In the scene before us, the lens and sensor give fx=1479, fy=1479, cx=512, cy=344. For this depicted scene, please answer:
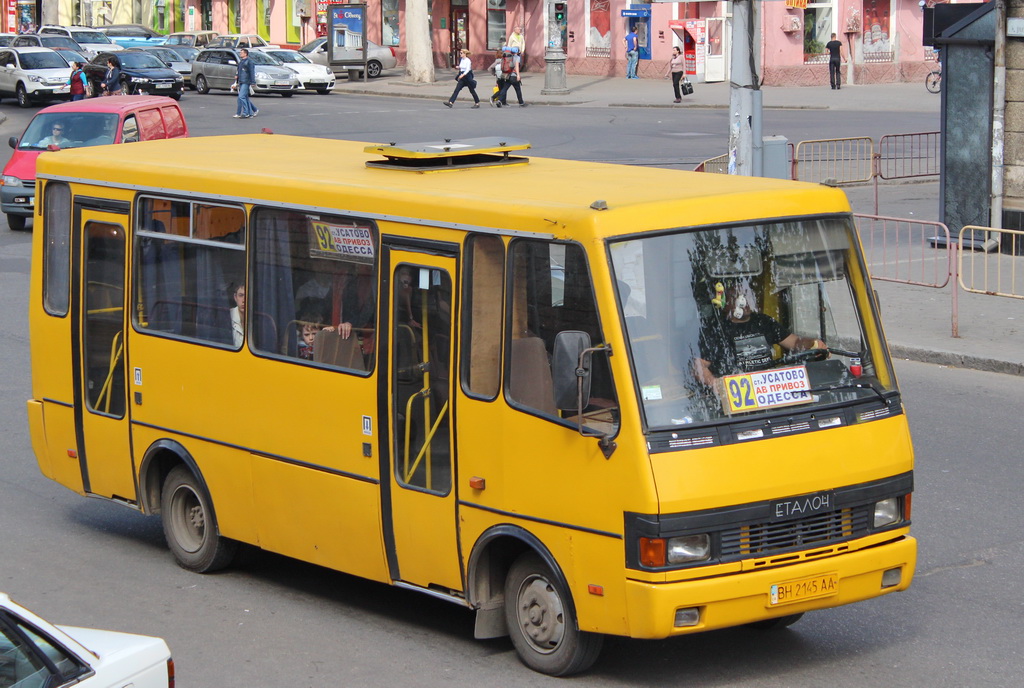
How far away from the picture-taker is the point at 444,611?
7.71 m

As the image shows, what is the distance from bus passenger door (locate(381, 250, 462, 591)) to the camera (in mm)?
6871

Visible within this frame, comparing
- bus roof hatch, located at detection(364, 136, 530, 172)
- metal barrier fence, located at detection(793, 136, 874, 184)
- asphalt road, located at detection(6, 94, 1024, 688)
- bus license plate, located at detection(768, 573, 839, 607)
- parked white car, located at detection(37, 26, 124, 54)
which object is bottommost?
asphalt road, located at detection(6, 94, 1024, 688)

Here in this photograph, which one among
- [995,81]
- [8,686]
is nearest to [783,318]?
[8,686]

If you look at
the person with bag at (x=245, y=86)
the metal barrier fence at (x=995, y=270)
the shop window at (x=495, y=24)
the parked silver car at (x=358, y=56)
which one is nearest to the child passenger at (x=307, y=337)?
the metal barrier fence at (x=995, y=270)

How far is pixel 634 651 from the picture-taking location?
6945 mm

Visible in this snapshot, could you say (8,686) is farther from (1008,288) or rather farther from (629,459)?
(1008,288)

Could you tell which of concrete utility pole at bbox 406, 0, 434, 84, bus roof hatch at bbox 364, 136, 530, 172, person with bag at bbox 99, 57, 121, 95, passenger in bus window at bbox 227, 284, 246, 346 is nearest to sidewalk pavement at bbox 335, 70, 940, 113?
concrete utility pole at bbox 406, 0, 434, 84

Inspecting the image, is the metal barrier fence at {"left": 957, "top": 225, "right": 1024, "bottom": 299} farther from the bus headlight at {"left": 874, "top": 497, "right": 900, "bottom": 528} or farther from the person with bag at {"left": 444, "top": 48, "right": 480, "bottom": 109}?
the person with bag at {"left": 444, "top": 48, "right": 480, "bottom": 109}

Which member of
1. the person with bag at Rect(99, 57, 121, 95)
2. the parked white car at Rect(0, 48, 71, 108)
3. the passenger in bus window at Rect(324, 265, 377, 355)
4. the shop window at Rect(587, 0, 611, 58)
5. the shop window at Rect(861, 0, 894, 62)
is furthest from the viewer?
the shop window at Rect(587, 0, 611, 58)

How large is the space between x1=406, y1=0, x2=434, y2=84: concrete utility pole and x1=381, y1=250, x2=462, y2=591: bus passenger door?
4574 cm

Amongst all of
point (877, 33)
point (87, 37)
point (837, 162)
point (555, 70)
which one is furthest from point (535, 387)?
point (87, 37)

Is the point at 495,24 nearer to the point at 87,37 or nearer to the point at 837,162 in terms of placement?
the point at 87,37

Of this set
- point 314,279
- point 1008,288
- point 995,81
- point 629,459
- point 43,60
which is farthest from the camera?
point 43,60

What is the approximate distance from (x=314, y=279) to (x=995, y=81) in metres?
13.2
